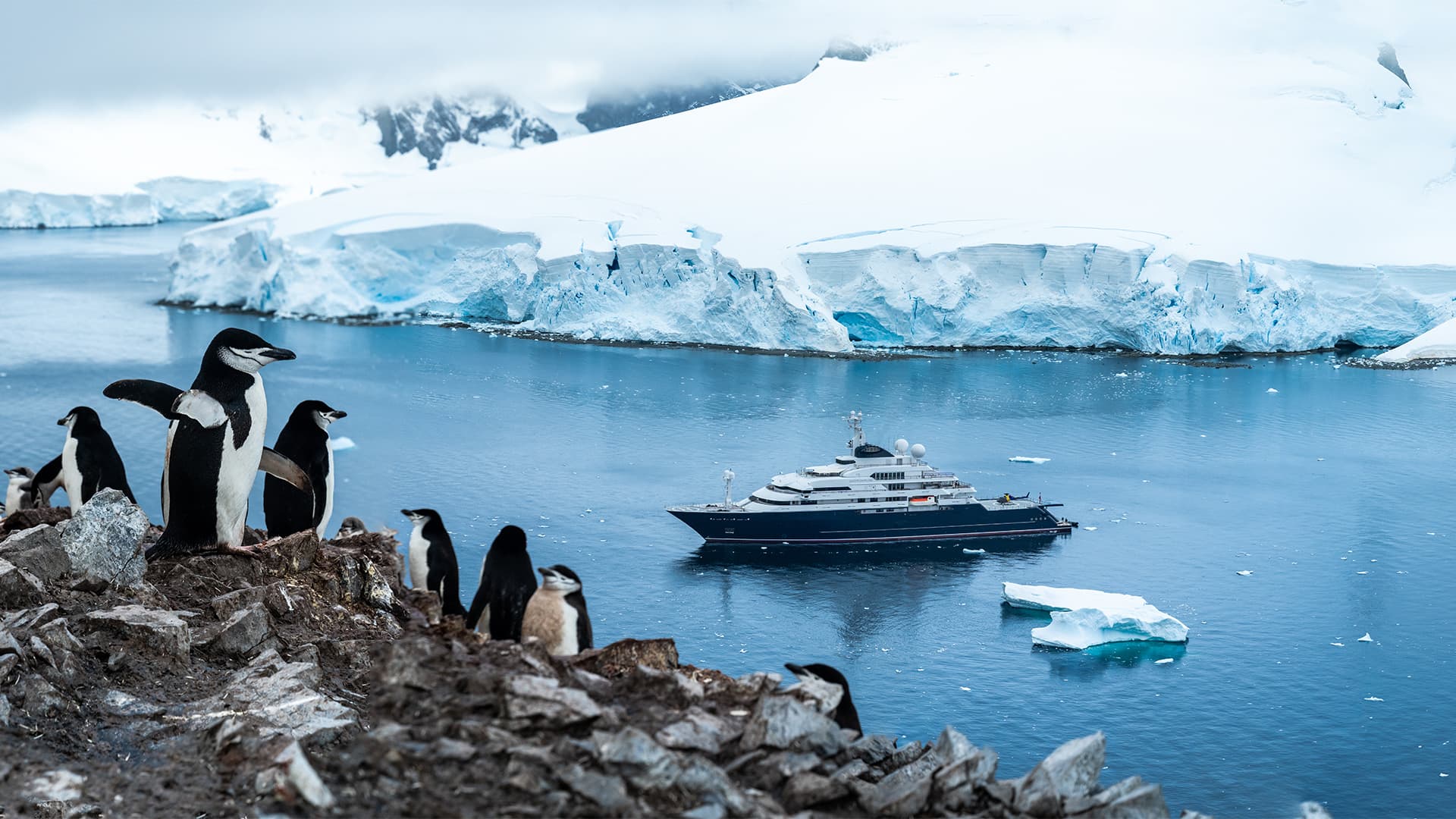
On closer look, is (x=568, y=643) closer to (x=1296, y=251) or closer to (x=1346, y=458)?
(x=1346, y=458)

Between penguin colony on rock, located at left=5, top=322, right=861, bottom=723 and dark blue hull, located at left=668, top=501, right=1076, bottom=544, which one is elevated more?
penguin colony on rock, located at left=5, top=322, right=861, bottom=723

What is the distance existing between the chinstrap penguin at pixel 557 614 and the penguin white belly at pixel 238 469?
5.34 ft

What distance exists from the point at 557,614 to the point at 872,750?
5.86 ft

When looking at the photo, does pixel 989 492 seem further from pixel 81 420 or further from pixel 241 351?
pixel 241 351

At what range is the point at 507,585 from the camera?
669cm

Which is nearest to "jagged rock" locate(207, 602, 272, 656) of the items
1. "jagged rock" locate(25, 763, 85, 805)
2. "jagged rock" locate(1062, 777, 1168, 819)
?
"jagged rock" locate(25, 763, 85, 805)

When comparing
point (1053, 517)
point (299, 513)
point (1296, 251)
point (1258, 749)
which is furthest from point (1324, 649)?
point (1296, 251)

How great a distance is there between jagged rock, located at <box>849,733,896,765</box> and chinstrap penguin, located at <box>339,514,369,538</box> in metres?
4.23

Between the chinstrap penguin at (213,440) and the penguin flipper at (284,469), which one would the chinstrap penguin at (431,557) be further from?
the chinstrap penguin at (213,440)

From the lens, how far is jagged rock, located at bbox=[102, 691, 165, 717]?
224 inches

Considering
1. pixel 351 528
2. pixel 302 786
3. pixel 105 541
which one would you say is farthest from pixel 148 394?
pixel 302 786

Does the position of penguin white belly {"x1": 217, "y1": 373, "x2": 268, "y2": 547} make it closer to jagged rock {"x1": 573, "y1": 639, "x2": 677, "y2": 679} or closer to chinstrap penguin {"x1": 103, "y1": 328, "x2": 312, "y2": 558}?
chinstrap penguin {"x1": 103, "y1": 328, "x2": 312, "y2": 558}

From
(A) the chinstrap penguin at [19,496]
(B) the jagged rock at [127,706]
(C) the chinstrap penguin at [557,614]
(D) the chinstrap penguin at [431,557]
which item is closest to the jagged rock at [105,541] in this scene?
(B) the jagged rock at [127,706]

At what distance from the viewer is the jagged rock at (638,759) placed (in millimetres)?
4316
